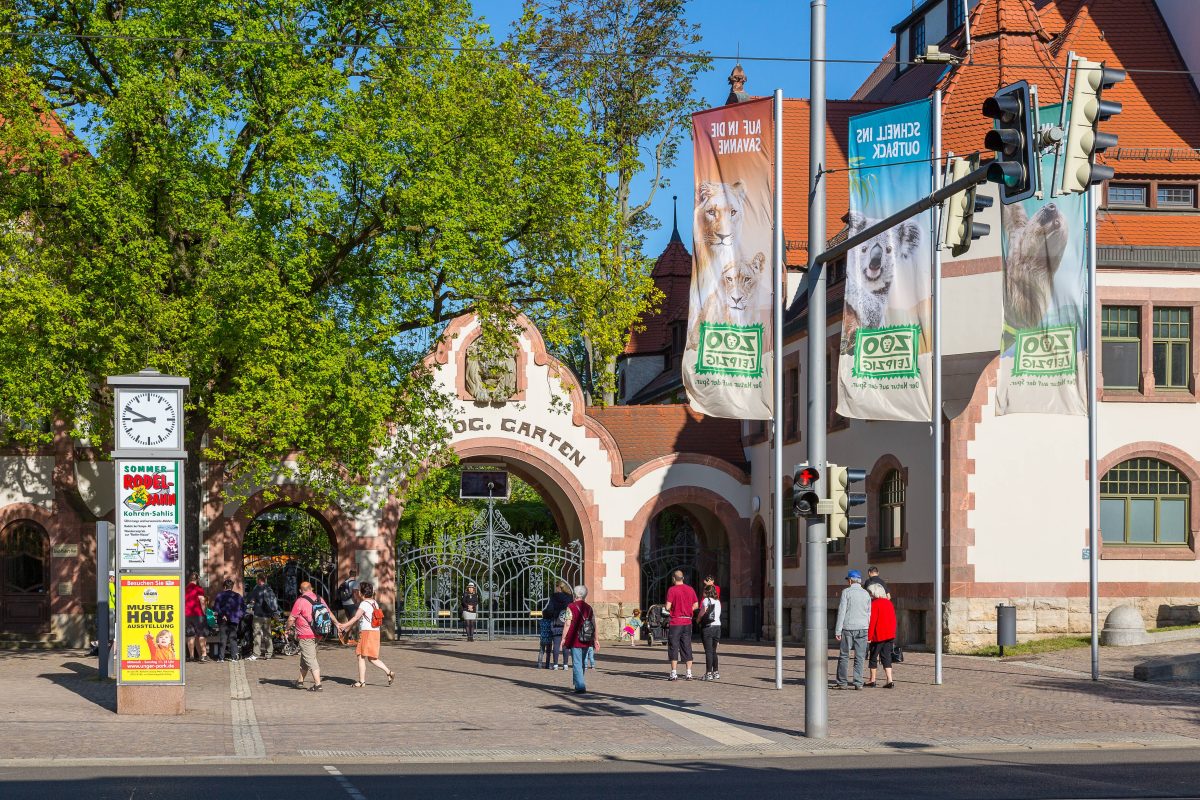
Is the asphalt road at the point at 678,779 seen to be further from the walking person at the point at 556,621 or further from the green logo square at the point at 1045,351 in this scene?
the walking person at the point at 556,621

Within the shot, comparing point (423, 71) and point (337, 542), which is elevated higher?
point (423, 71)

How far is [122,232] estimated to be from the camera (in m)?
24.8

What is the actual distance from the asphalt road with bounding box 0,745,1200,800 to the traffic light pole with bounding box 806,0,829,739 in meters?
1.23

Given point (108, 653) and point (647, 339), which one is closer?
point (108, 653)

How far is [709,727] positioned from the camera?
18.2 metres

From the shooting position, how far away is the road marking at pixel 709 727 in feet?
55.2

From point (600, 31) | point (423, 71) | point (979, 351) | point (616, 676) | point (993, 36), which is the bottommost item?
point (616, 676)

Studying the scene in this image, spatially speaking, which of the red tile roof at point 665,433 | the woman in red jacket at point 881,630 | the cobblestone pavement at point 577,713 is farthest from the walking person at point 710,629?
the red tile roof at point 665,433

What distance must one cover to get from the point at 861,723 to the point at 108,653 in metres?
12.2

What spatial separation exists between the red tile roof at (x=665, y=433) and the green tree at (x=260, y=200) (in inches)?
520

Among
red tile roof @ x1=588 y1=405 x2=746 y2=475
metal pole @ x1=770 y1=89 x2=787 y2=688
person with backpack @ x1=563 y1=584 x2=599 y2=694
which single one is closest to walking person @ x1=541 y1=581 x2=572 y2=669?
person with backpack @ x1=563 y1=584 x2=599 y2=694

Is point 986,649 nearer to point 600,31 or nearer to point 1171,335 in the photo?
point 1171,335

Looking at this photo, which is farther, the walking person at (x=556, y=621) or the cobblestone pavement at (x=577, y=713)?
the walking person at (x=556, y=621)

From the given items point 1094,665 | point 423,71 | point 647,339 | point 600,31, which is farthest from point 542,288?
→ point 647,339
